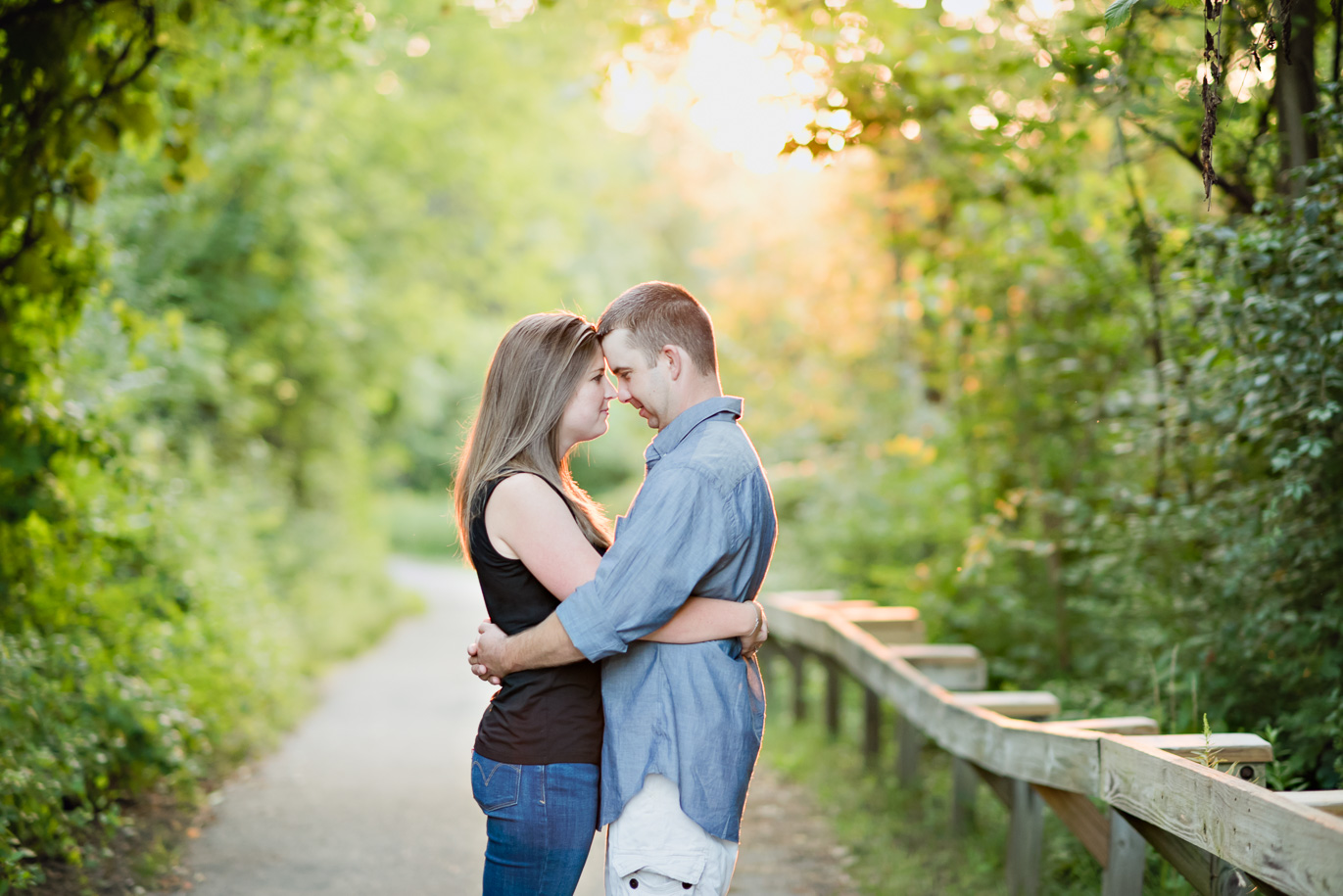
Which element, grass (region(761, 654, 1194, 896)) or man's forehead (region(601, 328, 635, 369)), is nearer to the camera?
man's forehead (region(601, 328, 635, 369))

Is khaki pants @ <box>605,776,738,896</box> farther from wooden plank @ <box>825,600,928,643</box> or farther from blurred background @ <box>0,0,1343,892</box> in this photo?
wooden plank @ <box>825,600,928,643</box>

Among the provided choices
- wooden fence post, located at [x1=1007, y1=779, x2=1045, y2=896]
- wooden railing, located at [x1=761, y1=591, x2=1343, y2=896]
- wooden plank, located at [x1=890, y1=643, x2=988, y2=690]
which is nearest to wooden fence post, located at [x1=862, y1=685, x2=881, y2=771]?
wooden railing, located at [x1=761, y1=591, x2=1343, y2=896]

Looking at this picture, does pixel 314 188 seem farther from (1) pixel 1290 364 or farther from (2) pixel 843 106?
(1) pixel 1290 364

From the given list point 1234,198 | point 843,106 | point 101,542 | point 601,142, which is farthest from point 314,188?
point 601,142

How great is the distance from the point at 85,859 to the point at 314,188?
8.72 meters

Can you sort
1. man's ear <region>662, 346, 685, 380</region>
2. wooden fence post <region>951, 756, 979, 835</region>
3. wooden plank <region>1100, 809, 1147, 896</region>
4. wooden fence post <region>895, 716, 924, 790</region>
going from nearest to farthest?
1. man's ear <region>662, 346, 685, 380</region>
2. wooden plank <region>1100, 809, 1147, 896</region>
3. wooden fence post <region>951, 756, 979, 835</region>
4. wooden fence post <region>895, 716, 924, 790</region>

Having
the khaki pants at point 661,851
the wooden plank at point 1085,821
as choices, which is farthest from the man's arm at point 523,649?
the wooden plank at point 1085,821

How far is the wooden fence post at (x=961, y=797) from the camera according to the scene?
5.21 metres

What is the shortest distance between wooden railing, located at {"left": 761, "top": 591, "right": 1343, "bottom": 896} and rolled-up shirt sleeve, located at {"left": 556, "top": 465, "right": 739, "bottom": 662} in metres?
1.39

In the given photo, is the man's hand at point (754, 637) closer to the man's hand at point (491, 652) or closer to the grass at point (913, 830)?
the man's hand at point (491, 652)

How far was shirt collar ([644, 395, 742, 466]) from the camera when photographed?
8.68 ft

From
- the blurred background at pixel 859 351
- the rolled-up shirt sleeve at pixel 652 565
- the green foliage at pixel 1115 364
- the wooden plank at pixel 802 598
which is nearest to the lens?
the rolled-up shirt sleeve at pixel 652 565

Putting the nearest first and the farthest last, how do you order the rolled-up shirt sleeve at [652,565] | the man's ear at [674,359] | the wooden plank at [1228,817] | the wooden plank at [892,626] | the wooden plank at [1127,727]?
the wooden plank at [1228,817] < the rolled-up shirt sleeve at [652,565] < the man's ear at [674,359] < the wooden plank at [1127,727] < the wooden plank at [892,626]

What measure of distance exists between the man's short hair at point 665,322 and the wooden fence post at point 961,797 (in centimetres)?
326
